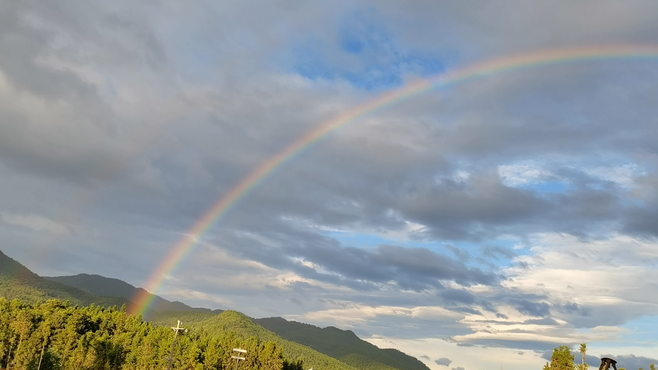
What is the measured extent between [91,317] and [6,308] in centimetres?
2268

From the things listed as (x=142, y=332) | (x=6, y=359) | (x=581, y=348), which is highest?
(x=581, y=348)

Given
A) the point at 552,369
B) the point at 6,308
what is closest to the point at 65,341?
the point at 6,308

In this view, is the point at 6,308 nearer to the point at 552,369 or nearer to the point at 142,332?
the point at 142,332

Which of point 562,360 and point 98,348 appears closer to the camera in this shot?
point 562,360

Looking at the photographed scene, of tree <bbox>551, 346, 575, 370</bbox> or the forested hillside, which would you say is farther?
the forested hillside

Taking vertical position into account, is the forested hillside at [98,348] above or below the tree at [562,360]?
below

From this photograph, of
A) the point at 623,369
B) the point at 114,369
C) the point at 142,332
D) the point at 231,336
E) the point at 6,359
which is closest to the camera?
the point at 623,369

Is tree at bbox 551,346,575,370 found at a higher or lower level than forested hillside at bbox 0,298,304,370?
higher

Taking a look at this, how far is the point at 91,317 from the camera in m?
131

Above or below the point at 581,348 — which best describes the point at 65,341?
below

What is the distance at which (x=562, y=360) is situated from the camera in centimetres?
6350

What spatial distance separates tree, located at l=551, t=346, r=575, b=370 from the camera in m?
63.0

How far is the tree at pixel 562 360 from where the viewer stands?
207 feet

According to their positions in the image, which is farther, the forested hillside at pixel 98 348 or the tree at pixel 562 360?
the forested hillside at pixel 98 348
